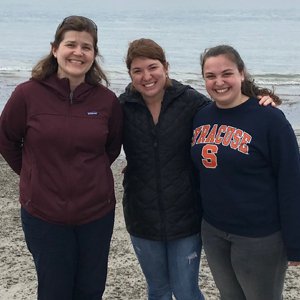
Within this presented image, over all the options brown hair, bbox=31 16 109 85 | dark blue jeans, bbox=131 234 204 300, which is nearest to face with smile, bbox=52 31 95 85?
brown hair, bbox=31 16 109 85

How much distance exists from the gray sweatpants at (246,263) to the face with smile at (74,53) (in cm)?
135

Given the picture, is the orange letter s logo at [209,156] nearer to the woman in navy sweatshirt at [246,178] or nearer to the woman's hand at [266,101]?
the woman in navy sweatshirt at [246,178]

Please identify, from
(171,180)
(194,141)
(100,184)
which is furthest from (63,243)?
(194,141)

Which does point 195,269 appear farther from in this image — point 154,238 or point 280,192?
point 280,192

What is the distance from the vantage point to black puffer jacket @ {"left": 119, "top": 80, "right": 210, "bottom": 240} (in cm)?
358

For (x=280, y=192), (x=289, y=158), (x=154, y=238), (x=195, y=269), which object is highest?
(x=289, y=158)

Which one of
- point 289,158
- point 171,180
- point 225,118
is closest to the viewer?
point 289,158

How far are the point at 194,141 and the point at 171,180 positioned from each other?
12.6 inches

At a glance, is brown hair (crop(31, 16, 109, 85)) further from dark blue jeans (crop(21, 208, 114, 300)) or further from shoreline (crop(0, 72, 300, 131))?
shoreline (crop(0, 72, 300, 131))

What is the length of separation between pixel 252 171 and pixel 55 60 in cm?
152

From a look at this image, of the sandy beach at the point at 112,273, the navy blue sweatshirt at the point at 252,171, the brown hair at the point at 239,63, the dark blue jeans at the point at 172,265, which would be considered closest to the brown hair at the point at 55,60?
the brown hair at the point at 239,63

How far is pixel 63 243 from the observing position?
3.54 meters

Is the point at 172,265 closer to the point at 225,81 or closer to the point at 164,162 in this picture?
the point at 164,162

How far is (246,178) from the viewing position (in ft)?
10.7
